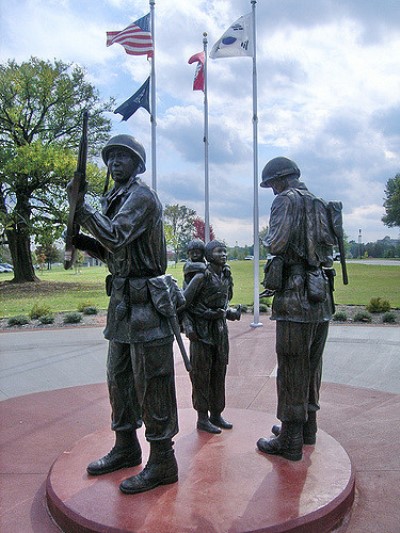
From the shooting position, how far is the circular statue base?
9.06 ft

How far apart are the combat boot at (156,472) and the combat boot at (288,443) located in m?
0.86

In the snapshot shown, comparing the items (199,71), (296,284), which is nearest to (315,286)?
(296,284)

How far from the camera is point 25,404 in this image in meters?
5.48

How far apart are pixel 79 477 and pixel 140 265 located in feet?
5.38

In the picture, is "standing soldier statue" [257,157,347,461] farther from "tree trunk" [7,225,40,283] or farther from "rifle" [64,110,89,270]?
"tree trunk" [7,225,40,283]

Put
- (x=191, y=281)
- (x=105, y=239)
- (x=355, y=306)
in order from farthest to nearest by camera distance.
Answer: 1. (x=355, y=306)
2. (x=191, y=281)
3. (x=105, y=239)

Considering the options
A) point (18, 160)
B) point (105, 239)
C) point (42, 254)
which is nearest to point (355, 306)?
point (105, 239)

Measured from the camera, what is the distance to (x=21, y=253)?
28672mm

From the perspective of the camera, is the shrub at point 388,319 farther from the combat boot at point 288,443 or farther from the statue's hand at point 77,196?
the statue's hand at point 77,196

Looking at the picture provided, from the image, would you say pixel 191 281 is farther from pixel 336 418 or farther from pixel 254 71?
pixel 254 71

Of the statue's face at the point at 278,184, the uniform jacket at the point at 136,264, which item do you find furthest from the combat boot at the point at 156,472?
the statue's face at the point at 278,184

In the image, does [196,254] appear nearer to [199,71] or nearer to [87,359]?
[87,359]

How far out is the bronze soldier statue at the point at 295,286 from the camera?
3.53 meters

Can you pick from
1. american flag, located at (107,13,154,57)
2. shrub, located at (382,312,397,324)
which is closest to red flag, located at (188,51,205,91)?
american flag, located at (107,13,154,57)
